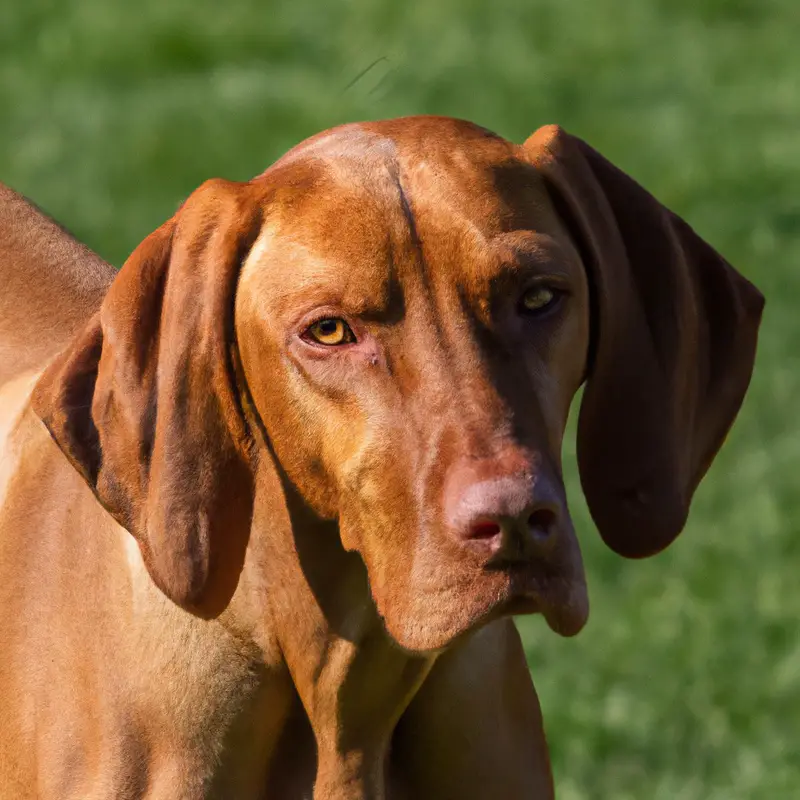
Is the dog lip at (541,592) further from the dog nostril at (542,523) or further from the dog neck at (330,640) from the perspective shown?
the dog neck at (330,640)

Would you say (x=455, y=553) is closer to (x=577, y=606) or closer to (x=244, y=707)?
(x=577, y=606)

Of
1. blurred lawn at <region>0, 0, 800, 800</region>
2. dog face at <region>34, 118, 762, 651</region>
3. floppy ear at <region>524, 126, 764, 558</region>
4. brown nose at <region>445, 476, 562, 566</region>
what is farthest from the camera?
blurred lawn at <region>0, 0, 800, 800</region>

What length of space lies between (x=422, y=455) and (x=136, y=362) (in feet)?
1.76

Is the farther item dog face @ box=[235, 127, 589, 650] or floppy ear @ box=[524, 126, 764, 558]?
floppy ear @ box=[524, 126, 764, 558]

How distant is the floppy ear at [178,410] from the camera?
3258 millimetres

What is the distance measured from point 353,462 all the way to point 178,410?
1.06 ft

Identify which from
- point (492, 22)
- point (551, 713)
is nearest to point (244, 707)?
point (551, 713)

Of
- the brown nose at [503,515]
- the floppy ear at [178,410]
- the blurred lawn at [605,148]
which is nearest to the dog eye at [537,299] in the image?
the brown nose at [503,515]

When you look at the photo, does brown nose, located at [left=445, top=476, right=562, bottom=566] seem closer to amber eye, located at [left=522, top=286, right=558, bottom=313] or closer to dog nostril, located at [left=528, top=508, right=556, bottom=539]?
dog nostril, located at [left=528, top=508, right=556, bottom=539]

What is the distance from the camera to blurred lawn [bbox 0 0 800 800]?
6043 mm

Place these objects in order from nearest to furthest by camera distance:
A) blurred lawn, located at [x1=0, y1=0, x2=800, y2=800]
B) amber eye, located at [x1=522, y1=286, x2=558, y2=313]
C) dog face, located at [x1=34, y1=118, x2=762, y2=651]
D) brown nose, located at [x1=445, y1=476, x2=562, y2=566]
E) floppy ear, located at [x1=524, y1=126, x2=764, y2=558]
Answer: brown nose, located at [x1=445, y1=476, x2=562, y2=566], dog face, located at [x1=34, y1=118, x2=762, y2=651], amber eye, located at [x1=522, y1=286, x2=558, y2=313], floppy ear, located at [x1=524, y1=126, x2=764, y2=558], blurred lawn, located at [x1=0, y1=0, x2=800, y2=800]

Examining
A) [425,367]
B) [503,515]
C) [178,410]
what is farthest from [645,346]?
[178,410]

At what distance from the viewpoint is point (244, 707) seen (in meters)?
3.47

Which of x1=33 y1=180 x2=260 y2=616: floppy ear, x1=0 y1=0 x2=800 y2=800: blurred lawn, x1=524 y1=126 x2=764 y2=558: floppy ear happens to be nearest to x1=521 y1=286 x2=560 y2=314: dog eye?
x1=524 y1=126 x2=764 y2=558: floppy ear
